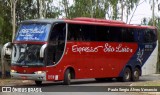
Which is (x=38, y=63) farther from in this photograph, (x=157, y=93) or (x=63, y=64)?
(x=157, y=93)

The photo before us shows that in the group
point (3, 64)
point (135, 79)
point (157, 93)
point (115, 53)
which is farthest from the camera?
point (3, 64)

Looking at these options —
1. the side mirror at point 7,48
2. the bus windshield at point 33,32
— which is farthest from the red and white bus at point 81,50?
the side mirror at point 7,48

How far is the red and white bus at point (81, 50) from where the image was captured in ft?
82.9

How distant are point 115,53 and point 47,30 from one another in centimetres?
673

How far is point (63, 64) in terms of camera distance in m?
26.3

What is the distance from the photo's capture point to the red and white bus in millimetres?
25266

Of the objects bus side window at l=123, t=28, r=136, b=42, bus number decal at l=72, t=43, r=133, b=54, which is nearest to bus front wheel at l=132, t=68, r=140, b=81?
bus number decal at l=72, t=43, r=133, b=54

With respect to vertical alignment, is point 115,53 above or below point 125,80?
above

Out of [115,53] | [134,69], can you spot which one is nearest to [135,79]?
[134,69]

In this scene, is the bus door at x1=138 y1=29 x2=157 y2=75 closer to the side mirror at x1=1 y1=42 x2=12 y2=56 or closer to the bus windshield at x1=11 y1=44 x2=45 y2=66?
the bus windshield at x1=11 y1=44 x2=45 y2=66

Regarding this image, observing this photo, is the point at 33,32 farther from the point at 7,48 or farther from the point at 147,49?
the point at 147,49

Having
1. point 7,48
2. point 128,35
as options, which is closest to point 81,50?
point 7,48

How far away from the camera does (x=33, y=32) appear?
25.8 m

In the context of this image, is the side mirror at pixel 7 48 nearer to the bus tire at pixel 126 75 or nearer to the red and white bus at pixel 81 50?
the red and white bus at pixel 81 50
